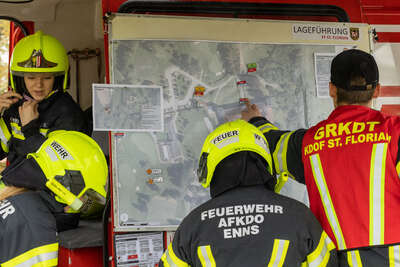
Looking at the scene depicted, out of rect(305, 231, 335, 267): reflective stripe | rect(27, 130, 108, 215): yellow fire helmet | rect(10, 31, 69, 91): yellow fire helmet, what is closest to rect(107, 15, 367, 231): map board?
rect(10, 31, 69, 91): yellow fire helmet

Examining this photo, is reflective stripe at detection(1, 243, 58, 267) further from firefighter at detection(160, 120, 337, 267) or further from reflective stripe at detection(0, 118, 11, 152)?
reflective stripe at detection(0, 118, 11, 152)

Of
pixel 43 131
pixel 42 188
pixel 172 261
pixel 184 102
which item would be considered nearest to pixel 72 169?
pixel 42 188

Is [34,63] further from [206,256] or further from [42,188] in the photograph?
[206,256]

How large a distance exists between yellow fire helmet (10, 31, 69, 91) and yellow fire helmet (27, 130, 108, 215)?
37.9 inches

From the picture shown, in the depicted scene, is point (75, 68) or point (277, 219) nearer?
point (277, 219)

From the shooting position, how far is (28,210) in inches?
110

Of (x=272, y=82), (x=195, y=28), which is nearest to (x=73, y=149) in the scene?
(x=195, y=28)

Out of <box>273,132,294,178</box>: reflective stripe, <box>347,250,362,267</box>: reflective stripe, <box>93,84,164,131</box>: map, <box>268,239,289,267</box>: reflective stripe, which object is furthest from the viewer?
<box>93,84,164,131</box>: map

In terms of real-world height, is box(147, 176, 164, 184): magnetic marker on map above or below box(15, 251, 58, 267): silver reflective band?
above

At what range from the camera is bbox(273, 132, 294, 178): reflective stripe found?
9.99 ft

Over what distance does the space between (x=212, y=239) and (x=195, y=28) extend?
166cm

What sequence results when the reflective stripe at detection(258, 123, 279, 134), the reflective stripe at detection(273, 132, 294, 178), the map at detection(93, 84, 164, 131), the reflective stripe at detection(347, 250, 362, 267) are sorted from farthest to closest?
the map at detection(93, 84, 164, 131)
the reflective stripe at detection(258, 123, 279, 134)
the reflective stripe at detection(273, 132, 294, 178)
the reflective stripe at detection(347, 250, 362, 267)

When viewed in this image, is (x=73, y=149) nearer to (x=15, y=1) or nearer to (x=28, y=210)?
(x=28, y=210)

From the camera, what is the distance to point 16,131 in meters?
3.70
